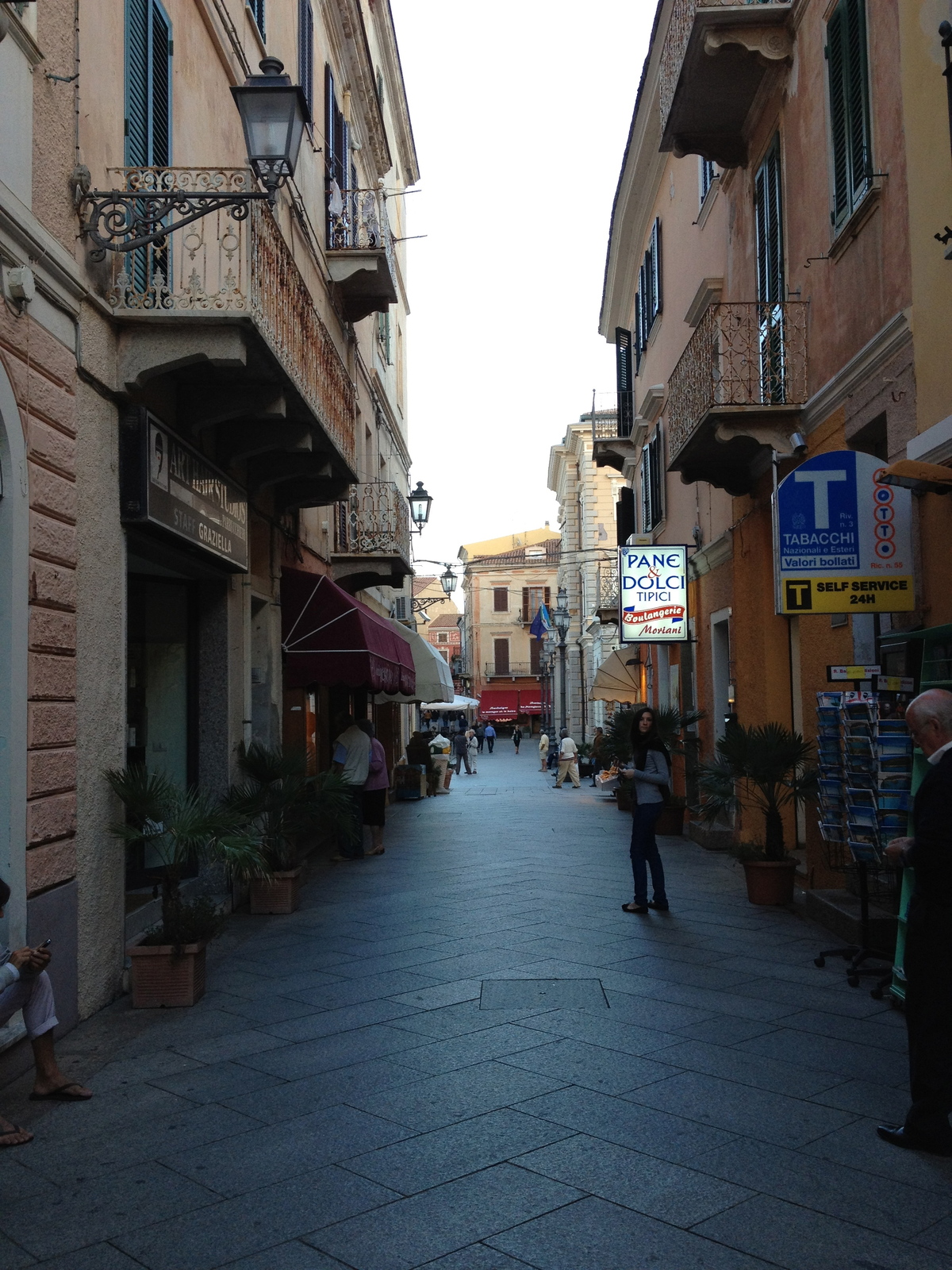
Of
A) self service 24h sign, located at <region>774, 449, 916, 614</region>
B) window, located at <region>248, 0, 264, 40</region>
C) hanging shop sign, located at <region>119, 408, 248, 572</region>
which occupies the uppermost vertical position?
window, located at <region>248, 0, 264, 40</region>

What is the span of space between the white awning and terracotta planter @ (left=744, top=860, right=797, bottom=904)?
12699 mm

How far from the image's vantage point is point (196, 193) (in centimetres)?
716

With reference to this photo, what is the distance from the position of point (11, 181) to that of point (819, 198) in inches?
267

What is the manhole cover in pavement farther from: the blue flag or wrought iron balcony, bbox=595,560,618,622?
the blue flag

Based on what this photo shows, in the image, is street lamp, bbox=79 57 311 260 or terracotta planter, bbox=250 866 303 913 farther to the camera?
terracotta planter, bbox=250 866 303 913

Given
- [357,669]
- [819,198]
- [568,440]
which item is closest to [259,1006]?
[357,669]

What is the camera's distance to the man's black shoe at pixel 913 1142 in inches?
171

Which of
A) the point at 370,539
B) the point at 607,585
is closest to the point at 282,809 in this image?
the point at 370,539

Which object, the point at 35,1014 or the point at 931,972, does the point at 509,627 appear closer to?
the point at 35,1014

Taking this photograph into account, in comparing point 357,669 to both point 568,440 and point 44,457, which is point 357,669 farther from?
point 568,440

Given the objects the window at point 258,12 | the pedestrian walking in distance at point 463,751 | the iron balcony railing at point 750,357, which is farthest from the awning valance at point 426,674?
the pedestrian walking in distance at point 463,751

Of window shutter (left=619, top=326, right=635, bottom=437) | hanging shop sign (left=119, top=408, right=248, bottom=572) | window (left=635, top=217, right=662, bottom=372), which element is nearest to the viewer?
hanging shop sign (left=119, top=408, right=248, bottom=572)

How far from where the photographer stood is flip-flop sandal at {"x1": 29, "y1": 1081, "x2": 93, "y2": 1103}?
5.22m

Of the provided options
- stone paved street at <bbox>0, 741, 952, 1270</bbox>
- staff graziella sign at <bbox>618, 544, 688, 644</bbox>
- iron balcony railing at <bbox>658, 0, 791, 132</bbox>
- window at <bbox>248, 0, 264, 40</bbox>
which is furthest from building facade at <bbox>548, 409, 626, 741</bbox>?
stone paved street at <bbox>0, 741, 952, 1270</bbox>
